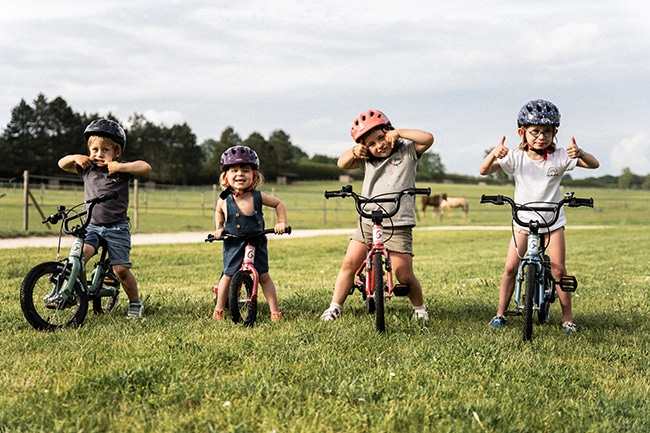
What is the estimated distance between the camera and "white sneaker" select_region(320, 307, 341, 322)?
18.9 feet

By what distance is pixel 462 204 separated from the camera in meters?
42.5

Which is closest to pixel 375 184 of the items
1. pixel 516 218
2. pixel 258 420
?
pixel 516 218

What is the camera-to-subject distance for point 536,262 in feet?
17.3

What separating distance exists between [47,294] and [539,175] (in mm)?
4396

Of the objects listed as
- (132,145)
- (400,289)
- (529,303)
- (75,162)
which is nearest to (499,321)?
(529,303)

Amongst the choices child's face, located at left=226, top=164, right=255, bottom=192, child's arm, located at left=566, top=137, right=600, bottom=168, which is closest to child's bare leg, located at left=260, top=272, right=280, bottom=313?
child's face, located at left=226, top=164, right=255, bottom=192

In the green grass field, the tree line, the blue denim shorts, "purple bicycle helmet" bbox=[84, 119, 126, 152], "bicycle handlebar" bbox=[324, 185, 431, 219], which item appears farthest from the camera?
the tree line

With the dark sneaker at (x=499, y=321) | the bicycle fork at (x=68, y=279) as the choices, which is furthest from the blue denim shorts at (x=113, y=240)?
the dark sneaker at (x=499, y=321)

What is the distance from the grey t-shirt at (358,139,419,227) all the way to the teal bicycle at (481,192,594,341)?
679 mm

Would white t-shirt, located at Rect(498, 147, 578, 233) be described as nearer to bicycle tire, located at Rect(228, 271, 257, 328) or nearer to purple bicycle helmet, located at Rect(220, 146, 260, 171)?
purple bicycle helmet, located at Rect(220, 146, 260, 171)

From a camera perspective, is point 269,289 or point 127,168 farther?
point 269,289

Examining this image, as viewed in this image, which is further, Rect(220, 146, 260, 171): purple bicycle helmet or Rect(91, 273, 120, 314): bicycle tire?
Rect(91, 273, 120, 314): bicycle tire

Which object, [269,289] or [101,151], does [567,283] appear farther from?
[101,151]

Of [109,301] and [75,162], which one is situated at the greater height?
[75,162]
